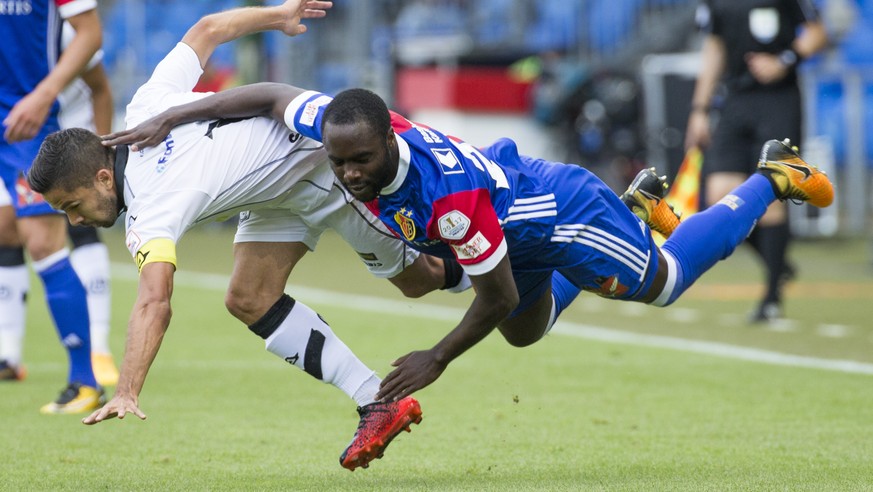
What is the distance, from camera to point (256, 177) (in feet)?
16.3

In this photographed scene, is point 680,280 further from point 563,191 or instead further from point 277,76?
point 277,76

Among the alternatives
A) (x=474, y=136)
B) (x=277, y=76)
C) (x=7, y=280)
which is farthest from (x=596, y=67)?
(x=7, y=280)

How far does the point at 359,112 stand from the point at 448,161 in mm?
378

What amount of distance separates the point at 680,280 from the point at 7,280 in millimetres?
3750

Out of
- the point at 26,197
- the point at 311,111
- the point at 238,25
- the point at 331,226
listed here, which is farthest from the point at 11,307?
the point at 311,111

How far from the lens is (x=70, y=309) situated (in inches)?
270

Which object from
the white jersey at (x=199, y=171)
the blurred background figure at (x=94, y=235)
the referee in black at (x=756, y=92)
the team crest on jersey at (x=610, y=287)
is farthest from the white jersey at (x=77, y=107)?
the referee in black at (x=756, y=92)

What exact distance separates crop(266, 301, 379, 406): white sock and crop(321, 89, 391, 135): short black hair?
101 centimetres

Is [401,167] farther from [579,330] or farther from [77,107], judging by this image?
[579,330]

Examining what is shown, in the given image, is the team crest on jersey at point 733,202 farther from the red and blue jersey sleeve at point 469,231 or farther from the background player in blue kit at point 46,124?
the background player in blue kit at point 46,124

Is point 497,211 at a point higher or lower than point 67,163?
lower

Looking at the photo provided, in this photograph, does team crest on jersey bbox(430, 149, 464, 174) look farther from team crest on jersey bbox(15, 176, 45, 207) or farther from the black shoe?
the black shoe

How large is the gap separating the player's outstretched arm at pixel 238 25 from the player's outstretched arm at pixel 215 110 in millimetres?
459

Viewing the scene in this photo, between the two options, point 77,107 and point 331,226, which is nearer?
point 331,226
